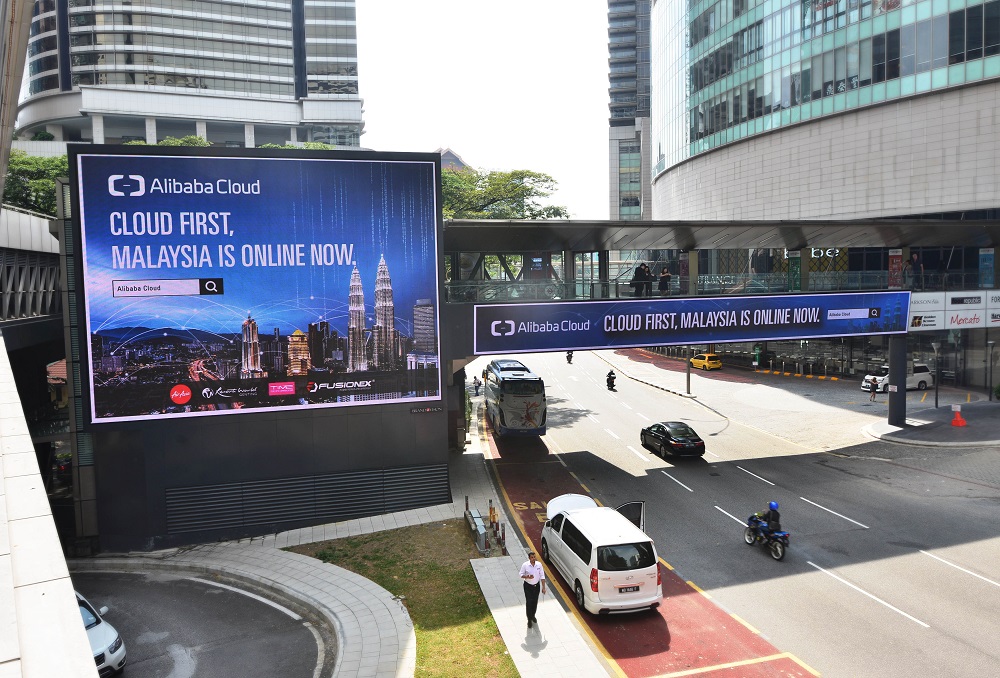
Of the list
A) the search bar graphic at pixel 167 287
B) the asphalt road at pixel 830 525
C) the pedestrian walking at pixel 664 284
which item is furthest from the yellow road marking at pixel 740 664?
the search bar graphic at pixel 167 287

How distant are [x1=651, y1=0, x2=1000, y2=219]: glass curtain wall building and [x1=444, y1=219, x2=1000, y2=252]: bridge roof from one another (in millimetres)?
12520

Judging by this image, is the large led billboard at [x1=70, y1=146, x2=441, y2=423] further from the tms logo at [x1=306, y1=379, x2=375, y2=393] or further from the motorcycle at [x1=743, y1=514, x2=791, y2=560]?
the motorcycle at [x1=743, y1=514, x2=791, y2=560]

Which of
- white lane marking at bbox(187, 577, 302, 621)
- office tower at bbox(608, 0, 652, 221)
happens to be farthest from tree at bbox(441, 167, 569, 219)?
office tower at bbox(608, 0, 652, 221)

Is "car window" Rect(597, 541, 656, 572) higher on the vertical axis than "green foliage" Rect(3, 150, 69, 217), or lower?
lower

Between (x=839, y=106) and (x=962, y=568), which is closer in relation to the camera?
(x=962, y=568)

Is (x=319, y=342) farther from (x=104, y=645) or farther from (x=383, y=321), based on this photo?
(x=104, y=645)

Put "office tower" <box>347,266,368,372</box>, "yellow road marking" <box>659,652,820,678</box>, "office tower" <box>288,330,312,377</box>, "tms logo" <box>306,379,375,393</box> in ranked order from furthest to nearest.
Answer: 1. "office tower" <box>347,266,368,372</box>
2. "tms logo" <box>306,379,375,393</box>
3. "office tower" <box>288,330,312,377</box>
4. "yellow road marking" <box>659,652,820,678</box>

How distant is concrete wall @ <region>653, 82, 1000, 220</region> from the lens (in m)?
43.7

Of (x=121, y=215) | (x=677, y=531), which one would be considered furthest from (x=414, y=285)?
(x=677, y=531)

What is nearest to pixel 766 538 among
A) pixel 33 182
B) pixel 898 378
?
pixel 898 378

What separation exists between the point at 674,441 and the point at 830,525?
28.3ft

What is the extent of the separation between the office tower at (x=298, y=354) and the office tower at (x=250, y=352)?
910 mm

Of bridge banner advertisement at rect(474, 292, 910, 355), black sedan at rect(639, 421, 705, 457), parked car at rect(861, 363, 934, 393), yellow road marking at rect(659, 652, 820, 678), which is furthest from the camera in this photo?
parked car at rect(861, 363, 934, 393)

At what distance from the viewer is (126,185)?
2025 centimetres
